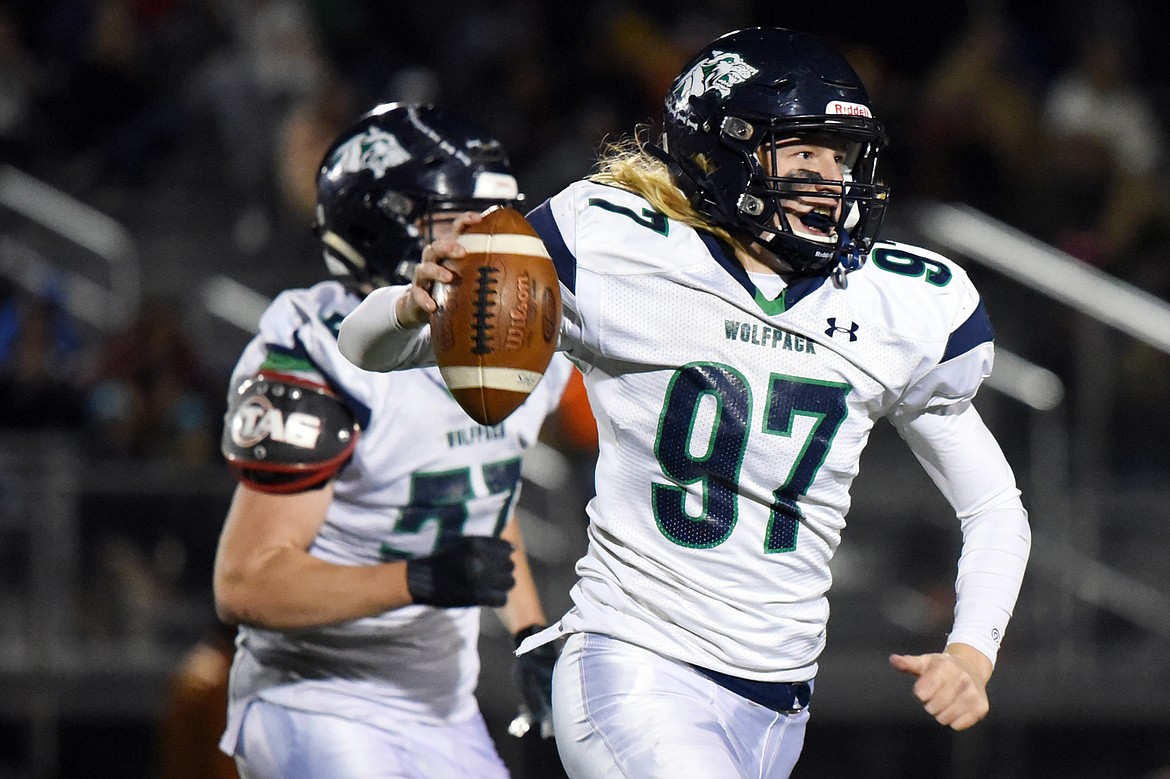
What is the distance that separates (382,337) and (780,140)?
77 cm

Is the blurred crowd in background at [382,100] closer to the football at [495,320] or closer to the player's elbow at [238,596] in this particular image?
the player's elbow at [238,596]

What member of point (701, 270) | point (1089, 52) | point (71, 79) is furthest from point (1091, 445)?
point (71, 79)

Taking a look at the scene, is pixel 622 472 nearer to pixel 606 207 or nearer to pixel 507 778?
pixel 606 207

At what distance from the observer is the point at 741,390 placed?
2.67m

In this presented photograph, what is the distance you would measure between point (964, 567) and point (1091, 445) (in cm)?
384

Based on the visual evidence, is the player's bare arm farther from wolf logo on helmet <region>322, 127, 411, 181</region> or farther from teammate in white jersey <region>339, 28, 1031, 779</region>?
wolf logo on helmet <region>322, 127, 411, 181</region>

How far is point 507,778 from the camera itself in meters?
3.43

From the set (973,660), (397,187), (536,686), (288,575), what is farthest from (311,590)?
(973,660)

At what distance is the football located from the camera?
7.88 feet

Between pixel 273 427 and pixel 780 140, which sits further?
pixel 273 427

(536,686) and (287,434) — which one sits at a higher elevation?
(287,434)

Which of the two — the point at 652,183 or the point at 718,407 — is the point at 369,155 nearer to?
the point at 652,183

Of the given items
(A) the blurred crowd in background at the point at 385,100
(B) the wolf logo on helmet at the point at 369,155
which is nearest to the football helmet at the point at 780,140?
(B) the wolf logo on helmet at the point at 369,155

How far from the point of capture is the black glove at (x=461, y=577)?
300 cm
